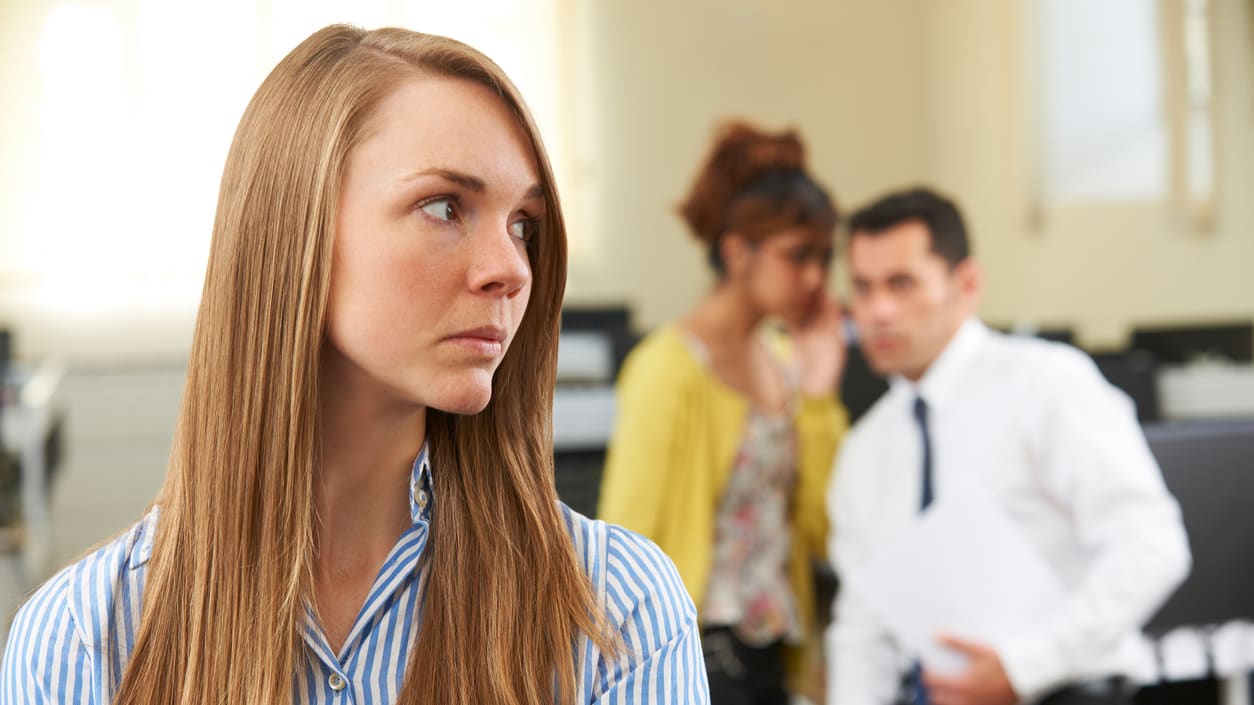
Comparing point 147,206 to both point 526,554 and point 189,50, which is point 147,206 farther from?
point 526,554

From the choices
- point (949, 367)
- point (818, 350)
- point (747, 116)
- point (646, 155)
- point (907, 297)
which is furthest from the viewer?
point (747, 116)

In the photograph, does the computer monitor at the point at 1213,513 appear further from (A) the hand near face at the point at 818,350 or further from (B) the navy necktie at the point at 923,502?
(A) the hand near face at the point at 818,350

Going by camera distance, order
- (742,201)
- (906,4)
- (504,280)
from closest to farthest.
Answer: (504,280) → (742,201) → (906,4)

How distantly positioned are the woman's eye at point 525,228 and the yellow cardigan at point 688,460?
1204 millimetres

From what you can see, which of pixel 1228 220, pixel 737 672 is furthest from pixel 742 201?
pixel 1228 220

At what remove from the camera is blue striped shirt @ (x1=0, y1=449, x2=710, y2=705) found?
0.75 m

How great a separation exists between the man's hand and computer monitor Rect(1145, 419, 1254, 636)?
46cm

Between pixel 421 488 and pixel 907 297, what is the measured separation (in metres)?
1.37

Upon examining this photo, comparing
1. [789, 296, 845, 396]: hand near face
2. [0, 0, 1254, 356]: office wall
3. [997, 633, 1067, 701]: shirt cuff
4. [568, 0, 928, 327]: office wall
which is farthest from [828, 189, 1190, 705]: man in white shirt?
[568, 0, 928, 327]: office wall

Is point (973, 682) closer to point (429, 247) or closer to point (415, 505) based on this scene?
point (415, 505)

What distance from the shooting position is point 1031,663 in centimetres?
166

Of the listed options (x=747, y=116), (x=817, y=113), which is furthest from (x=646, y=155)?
(x=817, y=113)

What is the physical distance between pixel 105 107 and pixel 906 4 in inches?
170

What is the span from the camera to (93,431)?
18.6 ft
